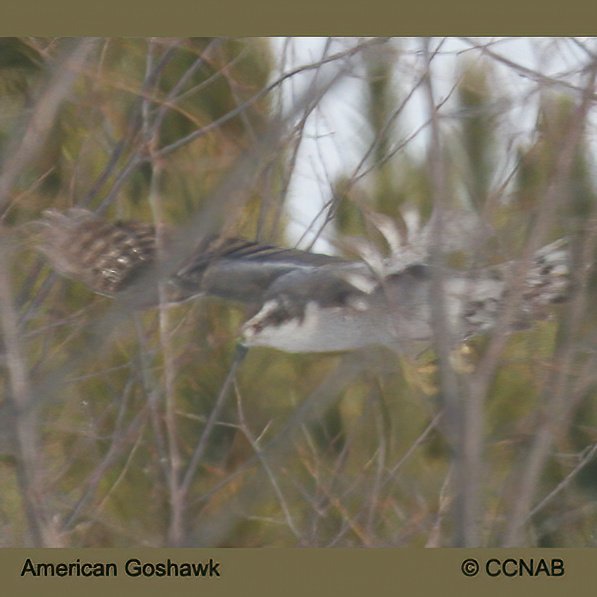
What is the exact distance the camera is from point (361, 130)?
2062 mm

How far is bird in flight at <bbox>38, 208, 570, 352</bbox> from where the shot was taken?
2006 millimetres

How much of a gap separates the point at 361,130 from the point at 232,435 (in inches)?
31.3

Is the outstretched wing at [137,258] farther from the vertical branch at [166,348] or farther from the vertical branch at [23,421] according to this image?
the vertical branch at [23,421]

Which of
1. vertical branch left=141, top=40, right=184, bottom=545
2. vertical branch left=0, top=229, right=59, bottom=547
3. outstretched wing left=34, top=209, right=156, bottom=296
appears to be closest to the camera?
vertical branch left=0, top=229, right=59, bottom=547

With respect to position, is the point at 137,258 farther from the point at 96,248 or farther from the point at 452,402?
the point at 452,402

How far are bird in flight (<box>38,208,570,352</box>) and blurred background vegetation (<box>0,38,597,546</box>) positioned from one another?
0.05m

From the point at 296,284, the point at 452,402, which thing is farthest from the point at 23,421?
the point at 296,284

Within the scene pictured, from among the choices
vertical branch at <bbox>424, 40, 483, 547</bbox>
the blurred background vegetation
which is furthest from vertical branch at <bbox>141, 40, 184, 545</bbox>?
vertical branch at <bbox>424, 40, 483, 547</bbox>

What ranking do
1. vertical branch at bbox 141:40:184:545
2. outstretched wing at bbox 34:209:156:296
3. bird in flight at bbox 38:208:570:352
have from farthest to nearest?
1. outstretched wing at bbox 34:209:156:296
2. bird in flight at bbox 38:208:570:352
3. vertical branch at bbox 141:40:184:545

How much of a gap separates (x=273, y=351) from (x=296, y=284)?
186mm

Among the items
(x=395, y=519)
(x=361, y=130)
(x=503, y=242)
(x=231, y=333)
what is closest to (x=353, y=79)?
(x=361, y=130)

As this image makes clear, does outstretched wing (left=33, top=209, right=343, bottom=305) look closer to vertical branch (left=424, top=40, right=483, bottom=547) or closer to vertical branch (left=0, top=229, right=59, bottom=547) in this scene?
vertical branch (left=0, top=229, right=59, bottom=547)

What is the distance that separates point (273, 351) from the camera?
7.79ft

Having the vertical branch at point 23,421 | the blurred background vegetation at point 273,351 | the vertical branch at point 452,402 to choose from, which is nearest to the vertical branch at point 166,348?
the blurred background vegetation at point 273,351
